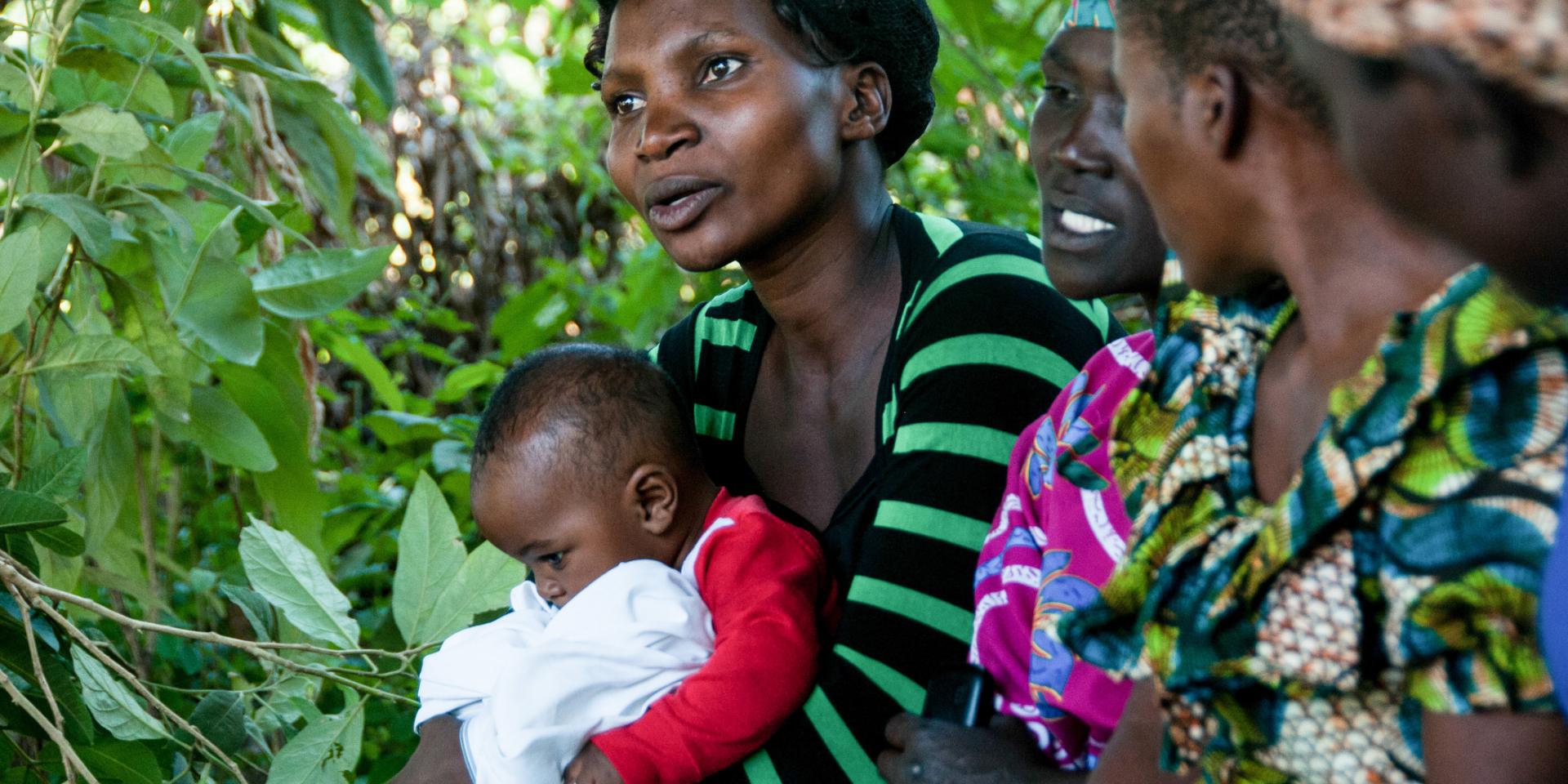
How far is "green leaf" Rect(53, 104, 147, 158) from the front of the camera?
1.69m

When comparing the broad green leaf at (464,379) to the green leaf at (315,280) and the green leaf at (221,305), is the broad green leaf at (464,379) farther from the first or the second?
the green leaf at (221,305)

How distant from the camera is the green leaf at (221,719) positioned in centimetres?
175

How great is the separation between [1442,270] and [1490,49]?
1.02ft

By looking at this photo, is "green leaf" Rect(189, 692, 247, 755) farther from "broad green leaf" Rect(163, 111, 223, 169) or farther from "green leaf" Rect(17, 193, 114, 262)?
"broad green leaf" Rect(163, 111, 223, 169)

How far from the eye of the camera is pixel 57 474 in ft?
5.60

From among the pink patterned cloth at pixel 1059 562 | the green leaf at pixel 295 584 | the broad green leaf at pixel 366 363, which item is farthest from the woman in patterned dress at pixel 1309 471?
the broad green leaf at pixel 366 363

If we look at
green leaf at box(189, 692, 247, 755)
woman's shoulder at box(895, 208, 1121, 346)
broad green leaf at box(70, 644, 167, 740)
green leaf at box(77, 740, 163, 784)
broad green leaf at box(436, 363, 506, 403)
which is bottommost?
green leaf at box(77, 740, 163, 784)

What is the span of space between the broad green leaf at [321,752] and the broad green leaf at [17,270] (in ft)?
1.84

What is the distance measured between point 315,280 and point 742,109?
600mm

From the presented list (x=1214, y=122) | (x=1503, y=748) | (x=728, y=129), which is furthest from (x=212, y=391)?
(x=1503, y=748)

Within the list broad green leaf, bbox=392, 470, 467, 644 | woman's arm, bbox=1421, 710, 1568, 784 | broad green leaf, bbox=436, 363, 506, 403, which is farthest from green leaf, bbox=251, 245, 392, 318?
woman's arm, bbox=1421, 710, 1568, 784

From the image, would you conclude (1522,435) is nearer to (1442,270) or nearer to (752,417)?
(1442,270)

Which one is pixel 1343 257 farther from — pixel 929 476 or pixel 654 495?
pixel 654 495

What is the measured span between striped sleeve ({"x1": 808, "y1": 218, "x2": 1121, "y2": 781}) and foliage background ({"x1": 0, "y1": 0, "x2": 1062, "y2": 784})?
50cm
